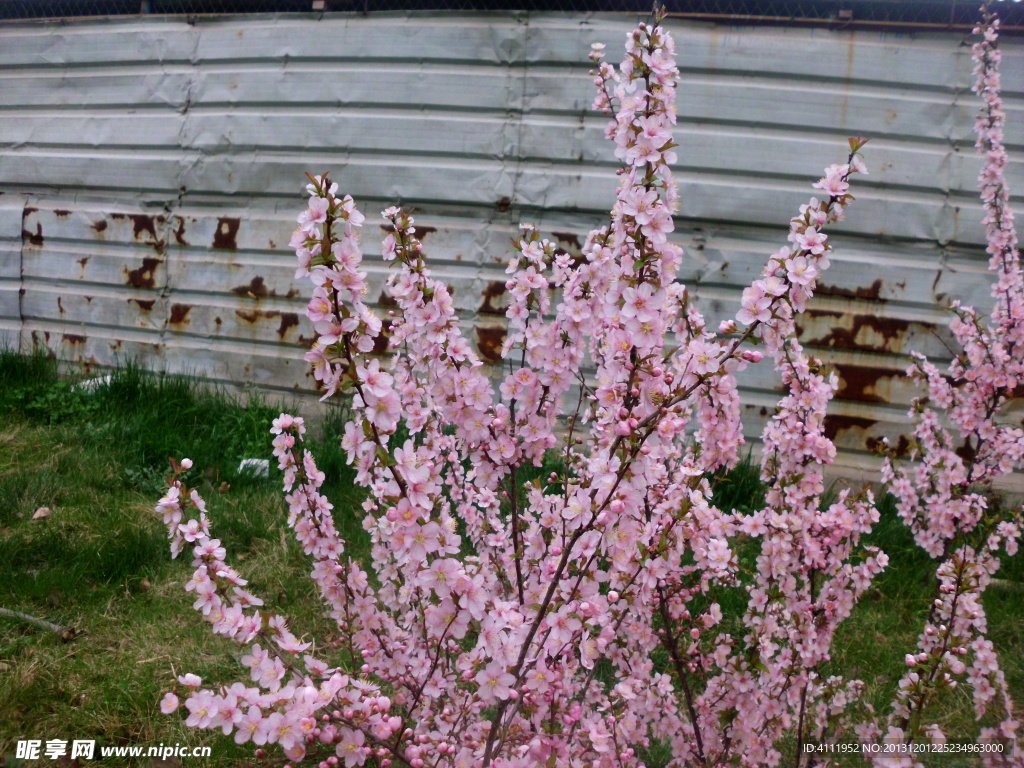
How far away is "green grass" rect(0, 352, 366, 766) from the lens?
2.05 m

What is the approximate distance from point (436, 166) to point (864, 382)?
9.54 ft

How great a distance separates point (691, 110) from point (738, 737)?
348 centimetres

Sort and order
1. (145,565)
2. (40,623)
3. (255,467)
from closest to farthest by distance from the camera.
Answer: (40,623), (145,565), (255,467)

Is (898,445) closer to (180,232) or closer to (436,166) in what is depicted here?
(436,166)

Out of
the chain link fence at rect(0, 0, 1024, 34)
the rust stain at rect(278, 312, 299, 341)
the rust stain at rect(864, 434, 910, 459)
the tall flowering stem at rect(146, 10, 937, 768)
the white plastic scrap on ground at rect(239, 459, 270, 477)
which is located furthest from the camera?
the rust stain at rect(278, 312, 299, 341)

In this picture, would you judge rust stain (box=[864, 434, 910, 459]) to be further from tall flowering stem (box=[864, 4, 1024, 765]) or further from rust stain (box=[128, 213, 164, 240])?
rust stain (box=[128, 213, 164, 240])

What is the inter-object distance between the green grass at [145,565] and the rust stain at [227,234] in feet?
3.19

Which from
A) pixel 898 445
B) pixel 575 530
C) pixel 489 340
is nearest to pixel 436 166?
pixel 489 340

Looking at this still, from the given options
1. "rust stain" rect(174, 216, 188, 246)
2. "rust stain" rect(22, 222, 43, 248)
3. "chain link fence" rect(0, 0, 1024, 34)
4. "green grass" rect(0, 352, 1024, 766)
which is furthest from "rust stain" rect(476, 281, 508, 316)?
"rust stain" rect(22, 222, 43, 248)

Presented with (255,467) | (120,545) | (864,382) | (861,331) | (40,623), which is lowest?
(40,623)

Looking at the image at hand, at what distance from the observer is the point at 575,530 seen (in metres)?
1.25

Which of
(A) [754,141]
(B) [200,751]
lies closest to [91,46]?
(A) [754,141]

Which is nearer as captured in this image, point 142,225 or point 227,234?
point 227,234

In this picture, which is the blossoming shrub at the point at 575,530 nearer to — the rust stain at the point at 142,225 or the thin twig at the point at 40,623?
the thin twig at the point at 40,623
